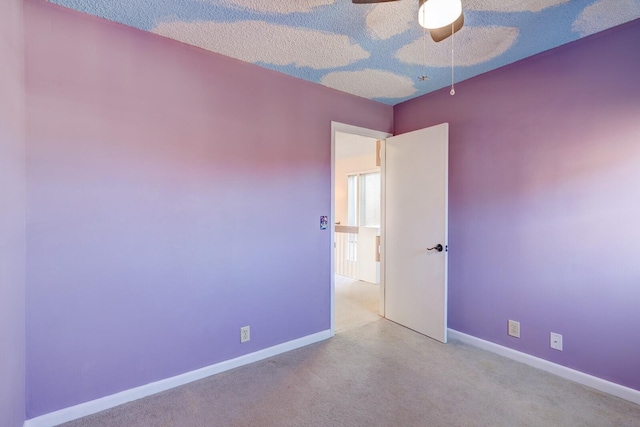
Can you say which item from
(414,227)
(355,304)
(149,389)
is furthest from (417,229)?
(149,389)

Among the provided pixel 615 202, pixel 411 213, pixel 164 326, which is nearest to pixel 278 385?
pixel 164 326

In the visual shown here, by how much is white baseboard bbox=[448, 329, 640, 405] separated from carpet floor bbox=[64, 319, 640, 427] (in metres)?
0.05

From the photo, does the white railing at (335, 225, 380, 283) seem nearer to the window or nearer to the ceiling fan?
the window

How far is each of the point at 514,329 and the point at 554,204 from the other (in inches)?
42.8

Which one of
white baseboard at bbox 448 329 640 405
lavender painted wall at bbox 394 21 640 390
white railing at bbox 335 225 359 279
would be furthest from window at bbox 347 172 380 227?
white baseboard at bbox 448 329 640 405

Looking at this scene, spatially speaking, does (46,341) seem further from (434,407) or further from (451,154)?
(451,154)

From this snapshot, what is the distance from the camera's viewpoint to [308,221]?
275 centimetres

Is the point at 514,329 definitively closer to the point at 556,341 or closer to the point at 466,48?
the point at 556,341

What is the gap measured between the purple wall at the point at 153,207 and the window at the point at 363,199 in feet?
9.80

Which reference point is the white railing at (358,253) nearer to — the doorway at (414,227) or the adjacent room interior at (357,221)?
the adjacent room interior at (357,221)

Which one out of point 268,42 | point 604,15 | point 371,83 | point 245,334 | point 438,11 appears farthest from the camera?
point 371,83

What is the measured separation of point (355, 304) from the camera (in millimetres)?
3904

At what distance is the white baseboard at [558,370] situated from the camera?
6.40ft

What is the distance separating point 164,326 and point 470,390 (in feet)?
7.18
